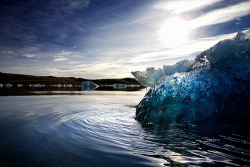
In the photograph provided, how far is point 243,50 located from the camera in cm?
709

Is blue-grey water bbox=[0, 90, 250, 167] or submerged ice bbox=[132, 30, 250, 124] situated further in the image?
submerged ice bbox=[132, 30, 250, 124]

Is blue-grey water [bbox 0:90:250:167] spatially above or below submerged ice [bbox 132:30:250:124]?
below

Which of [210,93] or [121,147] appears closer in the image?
[121,147]

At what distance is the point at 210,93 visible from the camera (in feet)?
22.9

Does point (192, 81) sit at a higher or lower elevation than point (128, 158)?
higher

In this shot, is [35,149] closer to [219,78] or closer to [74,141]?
[74,141]

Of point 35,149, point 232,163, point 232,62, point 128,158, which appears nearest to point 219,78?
point 232,62

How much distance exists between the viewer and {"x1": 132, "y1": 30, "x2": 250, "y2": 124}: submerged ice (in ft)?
22.6

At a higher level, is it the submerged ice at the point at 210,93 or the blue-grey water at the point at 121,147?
the submerged ice at the point at 210,93

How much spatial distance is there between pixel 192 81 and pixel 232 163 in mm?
4600

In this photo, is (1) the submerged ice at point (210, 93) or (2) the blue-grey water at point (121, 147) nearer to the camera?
(2) the blue-grey water at point (121, 147)

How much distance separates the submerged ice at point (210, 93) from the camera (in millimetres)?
6883

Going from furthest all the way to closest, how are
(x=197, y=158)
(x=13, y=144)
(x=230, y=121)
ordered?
(x=230, y=121), (x=13, y=144), (x=197, y=158)

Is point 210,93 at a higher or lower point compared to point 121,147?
higher
